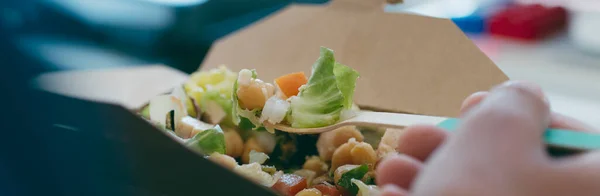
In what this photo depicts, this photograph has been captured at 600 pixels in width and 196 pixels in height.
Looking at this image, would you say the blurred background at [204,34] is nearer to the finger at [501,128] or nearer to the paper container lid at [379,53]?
the paper container lid at [379,53]

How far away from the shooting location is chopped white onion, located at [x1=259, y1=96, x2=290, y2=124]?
0.74 meters

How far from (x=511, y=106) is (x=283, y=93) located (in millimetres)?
504

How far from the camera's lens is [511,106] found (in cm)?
30

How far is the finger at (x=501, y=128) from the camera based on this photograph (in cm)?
28

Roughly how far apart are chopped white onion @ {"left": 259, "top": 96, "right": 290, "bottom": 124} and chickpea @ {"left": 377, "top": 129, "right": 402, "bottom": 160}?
0.14m

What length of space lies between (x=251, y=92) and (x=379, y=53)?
0.23 metres

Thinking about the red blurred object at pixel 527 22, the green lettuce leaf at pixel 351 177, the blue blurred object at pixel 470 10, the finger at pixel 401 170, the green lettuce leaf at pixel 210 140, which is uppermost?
the finger at pixel 401 170

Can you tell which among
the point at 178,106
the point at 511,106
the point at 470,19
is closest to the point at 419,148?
the point at 511,106

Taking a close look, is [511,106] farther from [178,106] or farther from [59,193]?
[178,106]

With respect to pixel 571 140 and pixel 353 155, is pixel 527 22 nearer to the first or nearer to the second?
pixel 353 155

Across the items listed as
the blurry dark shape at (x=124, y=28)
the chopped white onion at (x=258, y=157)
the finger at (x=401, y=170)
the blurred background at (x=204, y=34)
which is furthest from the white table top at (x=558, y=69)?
the finger at (x=401, y=170)

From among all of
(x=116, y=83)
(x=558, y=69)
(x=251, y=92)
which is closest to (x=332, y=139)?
(x=251, y=92)

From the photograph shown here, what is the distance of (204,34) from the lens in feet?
5.89

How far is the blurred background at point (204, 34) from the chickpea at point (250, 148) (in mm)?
219
